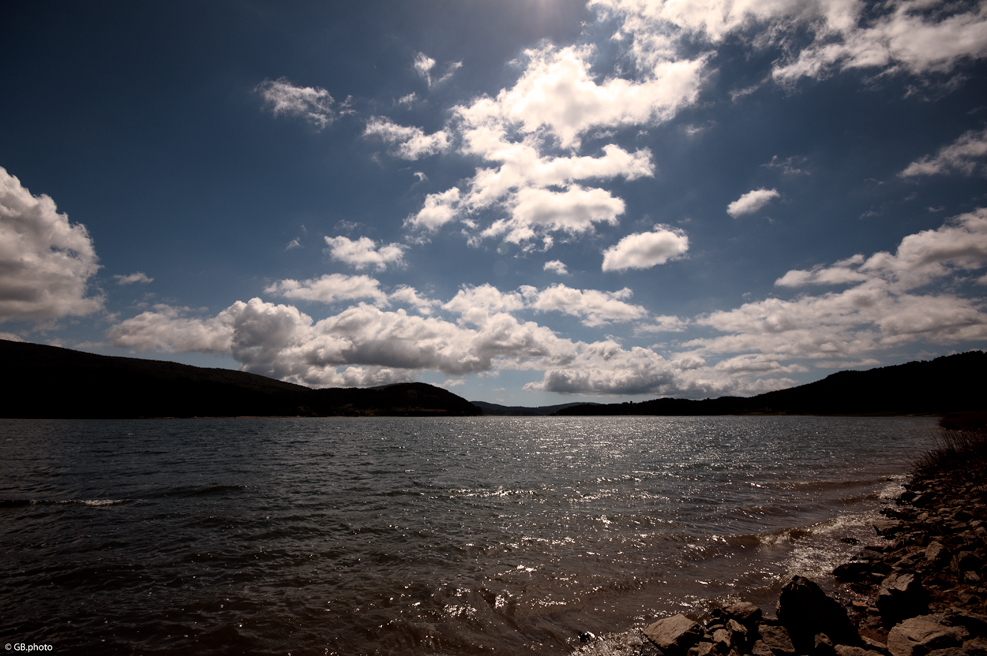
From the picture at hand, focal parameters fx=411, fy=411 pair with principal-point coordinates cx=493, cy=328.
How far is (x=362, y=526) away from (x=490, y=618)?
9.92 metres

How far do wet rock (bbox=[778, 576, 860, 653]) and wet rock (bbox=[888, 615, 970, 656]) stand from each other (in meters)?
0.70

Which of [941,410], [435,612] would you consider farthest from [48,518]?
[941,410]

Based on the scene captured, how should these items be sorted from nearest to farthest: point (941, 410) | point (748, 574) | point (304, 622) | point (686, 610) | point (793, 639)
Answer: point (793, 639), point (304, 622), point (686, 610), point (748, 574), point (941, 410)

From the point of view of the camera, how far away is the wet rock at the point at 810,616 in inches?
321

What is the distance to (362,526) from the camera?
18641 mm

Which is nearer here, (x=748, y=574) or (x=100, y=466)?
(x=748, y=574)

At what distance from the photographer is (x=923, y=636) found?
7418mm

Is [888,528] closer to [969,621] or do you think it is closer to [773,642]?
[969,621]

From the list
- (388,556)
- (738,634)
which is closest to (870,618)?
(738,634)

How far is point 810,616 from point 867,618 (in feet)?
9.44

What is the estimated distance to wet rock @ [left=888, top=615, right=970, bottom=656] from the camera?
7.04 meters

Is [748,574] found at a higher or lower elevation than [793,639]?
lower

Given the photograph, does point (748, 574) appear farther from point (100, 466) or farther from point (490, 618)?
point (100, 466)

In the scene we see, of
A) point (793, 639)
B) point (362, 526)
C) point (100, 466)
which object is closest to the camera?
point (793, 639)
